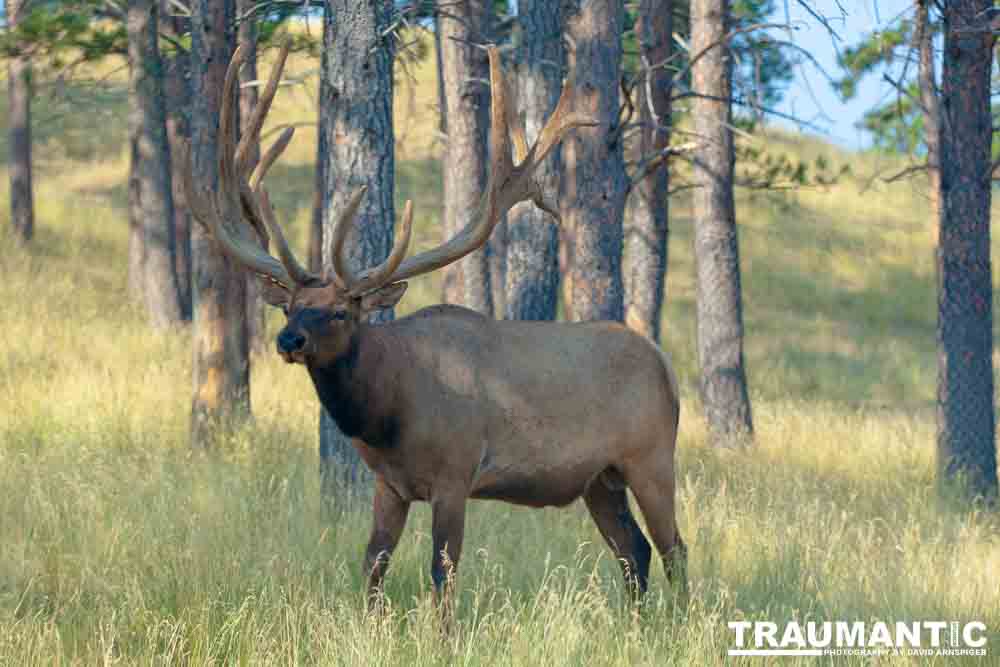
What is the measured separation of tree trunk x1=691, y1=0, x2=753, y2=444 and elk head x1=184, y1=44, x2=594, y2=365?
240 inches

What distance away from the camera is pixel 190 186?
6098mm

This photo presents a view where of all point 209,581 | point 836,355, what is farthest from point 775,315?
point 209,581

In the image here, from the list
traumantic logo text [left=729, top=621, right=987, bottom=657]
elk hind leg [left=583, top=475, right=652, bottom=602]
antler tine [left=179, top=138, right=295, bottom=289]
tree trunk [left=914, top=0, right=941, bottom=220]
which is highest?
tree trunk [left=914, top=0, right=941, bottom=220]

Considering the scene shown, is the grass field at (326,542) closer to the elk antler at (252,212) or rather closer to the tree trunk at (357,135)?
the tree trunk at (357,135)

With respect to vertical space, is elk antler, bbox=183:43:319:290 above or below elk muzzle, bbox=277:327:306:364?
above

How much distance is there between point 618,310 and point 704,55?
4.32 m

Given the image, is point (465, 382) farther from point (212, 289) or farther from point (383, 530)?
point (212, 289)

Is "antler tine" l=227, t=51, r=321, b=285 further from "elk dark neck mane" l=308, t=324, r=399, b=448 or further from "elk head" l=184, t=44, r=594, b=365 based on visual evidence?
"elk dark neck mane" l=308, t=324, r=399, b=448

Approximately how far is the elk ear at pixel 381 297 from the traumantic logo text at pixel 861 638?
2.05 m

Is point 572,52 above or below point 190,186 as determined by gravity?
above

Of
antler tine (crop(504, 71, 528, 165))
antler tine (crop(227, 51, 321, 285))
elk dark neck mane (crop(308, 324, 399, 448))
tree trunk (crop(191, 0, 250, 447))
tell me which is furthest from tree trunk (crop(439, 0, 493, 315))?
elk dark neck mane (crop(308, 324, 399, 448))

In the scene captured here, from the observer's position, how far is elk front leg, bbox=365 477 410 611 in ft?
19.6

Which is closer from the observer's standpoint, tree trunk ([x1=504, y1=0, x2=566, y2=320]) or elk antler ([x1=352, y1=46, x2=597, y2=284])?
elk antler ([x1=352, y1=46, x2=597, y2=284])

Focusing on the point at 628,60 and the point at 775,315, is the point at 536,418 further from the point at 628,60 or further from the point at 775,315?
the point at 775,315
